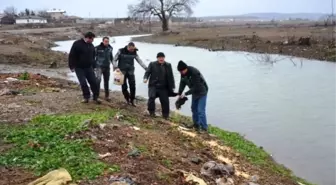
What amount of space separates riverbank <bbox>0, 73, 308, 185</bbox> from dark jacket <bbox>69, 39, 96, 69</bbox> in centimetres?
102

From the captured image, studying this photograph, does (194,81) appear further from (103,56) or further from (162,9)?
(162,9)

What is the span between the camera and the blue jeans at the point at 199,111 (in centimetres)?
1127

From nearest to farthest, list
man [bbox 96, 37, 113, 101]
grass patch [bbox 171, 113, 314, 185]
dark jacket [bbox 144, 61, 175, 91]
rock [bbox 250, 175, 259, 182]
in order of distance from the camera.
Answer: rock [bbox 250, 175, 259, 182] < grass patch [bbox 171, 113, 314, 185] < dark jacket [bbox 144, 61, 175, 91] < man [bbox 96, 37, 113, 101]

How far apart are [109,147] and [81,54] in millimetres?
4066

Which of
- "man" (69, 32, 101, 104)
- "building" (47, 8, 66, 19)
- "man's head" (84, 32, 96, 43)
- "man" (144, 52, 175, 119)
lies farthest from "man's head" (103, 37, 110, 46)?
"building" (47, 8, 66, 19)

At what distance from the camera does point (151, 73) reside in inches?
457

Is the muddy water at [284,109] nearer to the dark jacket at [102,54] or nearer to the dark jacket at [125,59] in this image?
the dark jacket at [125,59]

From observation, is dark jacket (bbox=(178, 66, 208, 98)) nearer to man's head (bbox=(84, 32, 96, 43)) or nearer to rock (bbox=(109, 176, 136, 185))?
man's head (bbox=(84, 32, 96, 43))

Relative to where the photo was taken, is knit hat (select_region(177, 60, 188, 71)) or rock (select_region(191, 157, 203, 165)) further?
knit hat (select_region(177, 60, 188, 71))

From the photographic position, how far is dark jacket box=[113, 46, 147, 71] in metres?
12.2

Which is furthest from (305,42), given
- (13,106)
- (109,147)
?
(109,147)

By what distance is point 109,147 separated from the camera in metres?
8.05

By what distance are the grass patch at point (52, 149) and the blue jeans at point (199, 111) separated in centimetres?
279

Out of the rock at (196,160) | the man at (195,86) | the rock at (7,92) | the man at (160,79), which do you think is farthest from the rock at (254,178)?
the rock at (7,92)
